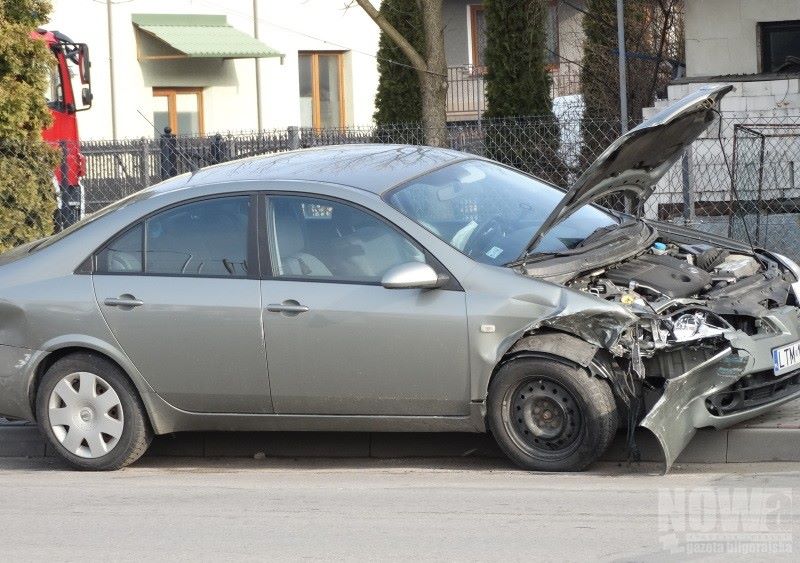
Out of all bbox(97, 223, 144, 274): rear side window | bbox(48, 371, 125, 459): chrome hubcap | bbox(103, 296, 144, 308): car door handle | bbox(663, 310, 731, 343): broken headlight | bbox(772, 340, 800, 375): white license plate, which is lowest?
bbox(48, 371, 125, 459): chrome hubcap

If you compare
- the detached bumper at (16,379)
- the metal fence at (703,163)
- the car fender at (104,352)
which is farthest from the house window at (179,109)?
the car fender at (104,352)

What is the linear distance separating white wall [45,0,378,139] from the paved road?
20278 millimetres

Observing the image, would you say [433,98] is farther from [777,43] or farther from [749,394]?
[749,394]

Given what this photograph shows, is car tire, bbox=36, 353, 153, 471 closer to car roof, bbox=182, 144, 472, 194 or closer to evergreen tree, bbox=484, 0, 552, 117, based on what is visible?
car roof, bbox=182, 144, 472, 194

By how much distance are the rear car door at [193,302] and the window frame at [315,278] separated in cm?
5

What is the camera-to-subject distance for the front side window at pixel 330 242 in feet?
23.4

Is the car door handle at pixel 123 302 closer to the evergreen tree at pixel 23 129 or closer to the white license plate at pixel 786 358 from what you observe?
the white license plate at pixel 786 358

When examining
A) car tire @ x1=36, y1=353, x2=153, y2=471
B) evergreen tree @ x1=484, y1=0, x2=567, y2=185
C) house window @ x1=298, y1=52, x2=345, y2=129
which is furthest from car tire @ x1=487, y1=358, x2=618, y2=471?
house window @ x1=298, y1=52, x2=345, y2=129

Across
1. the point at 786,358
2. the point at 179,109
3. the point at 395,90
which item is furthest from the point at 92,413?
the point at 179,109

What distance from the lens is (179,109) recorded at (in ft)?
94.7

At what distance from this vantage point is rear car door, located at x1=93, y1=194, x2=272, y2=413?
7250 mm

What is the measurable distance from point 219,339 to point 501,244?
5.09ft

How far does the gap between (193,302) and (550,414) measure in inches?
77.2

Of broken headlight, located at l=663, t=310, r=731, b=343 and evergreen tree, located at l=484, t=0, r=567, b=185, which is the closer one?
broken headlight, located at l=663, t=310, r=731, b=343
